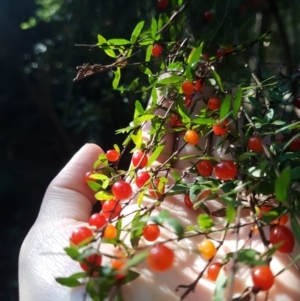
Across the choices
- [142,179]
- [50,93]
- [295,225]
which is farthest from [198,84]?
[50,93]

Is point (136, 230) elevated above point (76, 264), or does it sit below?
above

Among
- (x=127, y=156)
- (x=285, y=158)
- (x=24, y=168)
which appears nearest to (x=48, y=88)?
(x=24, y=168)

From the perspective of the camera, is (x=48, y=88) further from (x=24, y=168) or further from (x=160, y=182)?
(x=160, y=182)

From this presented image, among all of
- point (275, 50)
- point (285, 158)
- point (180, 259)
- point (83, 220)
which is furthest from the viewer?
point (275, 50)

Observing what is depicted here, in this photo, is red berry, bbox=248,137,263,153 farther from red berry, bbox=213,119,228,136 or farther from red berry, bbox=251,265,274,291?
red berry, bbox=251,265,274,291

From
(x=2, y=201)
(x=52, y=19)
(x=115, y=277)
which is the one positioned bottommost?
(x=2, y=201)

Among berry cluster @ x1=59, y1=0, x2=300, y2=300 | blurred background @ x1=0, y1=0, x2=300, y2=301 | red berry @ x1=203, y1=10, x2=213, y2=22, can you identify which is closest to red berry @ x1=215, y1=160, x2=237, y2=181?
berry cluster @ x1=59, y1=0, x2=300, y2=300

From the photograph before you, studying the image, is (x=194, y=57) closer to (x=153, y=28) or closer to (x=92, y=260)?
(x=153, y=28)
